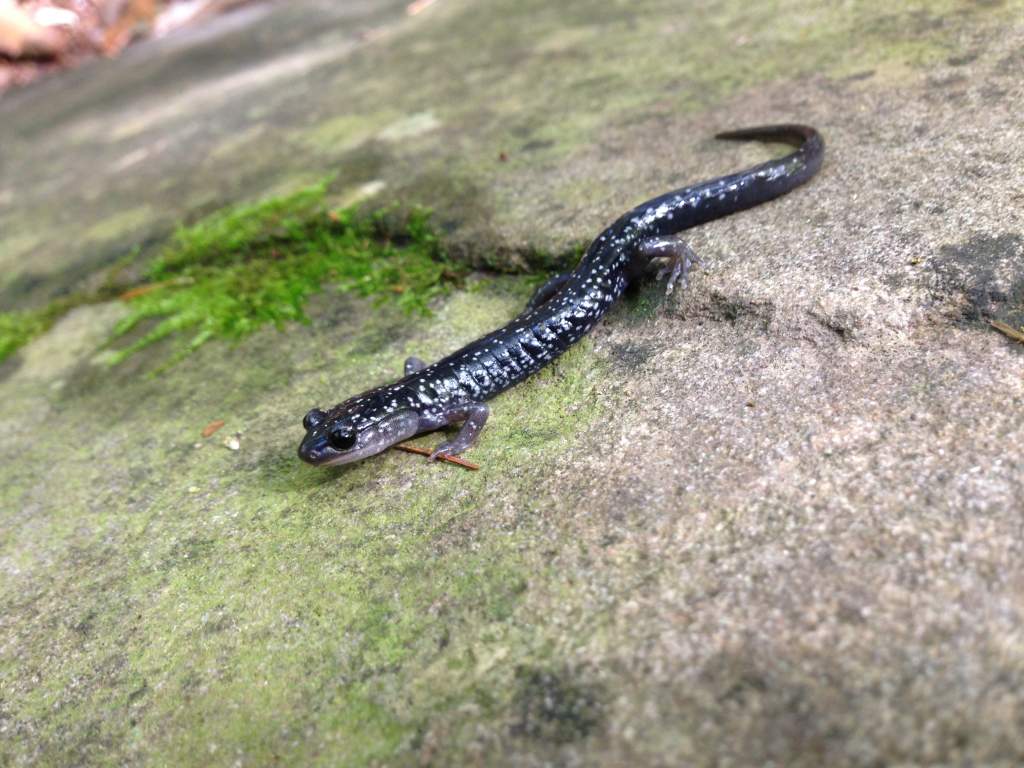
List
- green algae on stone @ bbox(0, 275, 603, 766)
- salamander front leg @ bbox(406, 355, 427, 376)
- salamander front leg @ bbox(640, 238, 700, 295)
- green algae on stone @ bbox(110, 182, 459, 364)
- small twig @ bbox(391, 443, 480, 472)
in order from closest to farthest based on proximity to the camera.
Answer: green algae on stone @ bbox(0, 275, 603, 766), small twig @ bbox(391, 443, 480, 472), salamander front leg @ bbox(640, 238, 700, 295), salamander front leg @ bbox(406, 355, 427, 376), green algae on stone @ bbox(110, 182, 459, 364)

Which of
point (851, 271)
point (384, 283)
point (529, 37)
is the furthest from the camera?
point (529, 37)

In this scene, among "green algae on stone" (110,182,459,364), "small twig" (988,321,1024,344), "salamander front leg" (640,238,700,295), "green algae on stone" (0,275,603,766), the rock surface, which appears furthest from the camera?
"green algae on stone" (110,182,459,364)

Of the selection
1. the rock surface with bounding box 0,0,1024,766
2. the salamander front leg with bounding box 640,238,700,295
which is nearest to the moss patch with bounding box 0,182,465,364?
the rock surface with bounding box 0,0,1024,766

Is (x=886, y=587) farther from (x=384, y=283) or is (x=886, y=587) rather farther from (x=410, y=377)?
(x=384, y=283)

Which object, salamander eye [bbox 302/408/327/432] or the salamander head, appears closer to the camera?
the salamander head

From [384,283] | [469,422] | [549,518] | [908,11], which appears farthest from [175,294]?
[908,11]

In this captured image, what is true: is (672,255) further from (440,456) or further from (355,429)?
(355,429)

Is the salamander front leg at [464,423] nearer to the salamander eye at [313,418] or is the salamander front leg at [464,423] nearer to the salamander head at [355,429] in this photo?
the salamander head at [355,429]

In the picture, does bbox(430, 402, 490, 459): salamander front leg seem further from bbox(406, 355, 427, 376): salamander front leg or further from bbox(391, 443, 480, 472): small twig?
bbox(406, 355, 427, 376): salamander front leg
